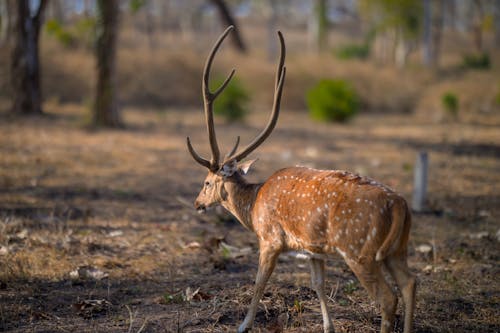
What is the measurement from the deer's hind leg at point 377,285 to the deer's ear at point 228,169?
5.42ft

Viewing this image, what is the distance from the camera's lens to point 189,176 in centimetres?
1113

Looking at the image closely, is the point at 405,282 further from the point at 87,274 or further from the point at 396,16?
the point at 396,16

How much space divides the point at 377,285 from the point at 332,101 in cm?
1487

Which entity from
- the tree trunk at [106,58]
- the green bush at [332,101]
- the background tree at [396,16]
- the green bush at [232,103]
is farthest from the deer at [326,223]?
the background tree at [396,16]

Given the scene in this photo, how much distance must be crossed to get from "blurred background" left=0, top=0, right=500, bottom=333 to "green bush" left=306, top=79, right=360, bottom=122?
2.4 inches

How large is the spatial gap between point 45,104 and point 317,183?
1666cm

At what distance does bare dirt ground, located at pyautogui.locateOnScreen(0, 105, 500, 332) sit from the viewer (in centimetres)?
530

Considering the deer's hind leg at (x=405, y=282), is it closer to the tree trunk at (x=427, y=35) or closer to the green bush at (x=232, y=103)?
the green bush at (x=232, y=103)

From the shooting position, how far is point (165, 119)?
19156 mm

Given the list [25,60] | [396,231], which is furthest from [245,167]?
[25,60]

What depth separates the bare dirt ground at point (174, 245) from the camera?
17.4 feet

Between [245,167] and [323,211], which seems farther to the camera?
[245,167]

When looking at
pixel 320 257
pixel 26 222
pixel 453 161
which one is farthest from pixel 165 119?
pixel 320 257

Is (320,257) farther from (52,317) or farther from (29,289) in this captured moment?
(29,289)
